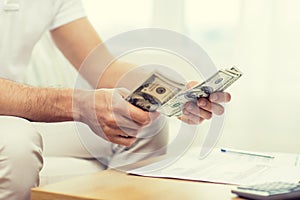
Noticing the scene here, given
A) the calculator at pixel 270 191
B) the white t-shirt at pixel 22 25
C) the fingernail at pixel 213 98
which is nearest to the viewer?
the calculator at pixel 270 191

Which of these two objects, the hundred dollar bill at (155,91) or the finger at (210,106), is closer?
the hundred dollar bill at (155,91)

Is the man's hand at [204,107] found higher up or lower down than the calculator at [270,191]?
higher up

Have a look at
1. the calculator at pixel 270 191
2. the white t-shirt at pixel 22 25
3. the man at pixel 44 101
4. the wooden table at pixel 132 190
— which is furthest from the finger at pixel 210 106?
the white t-shirt at pixel 22 25

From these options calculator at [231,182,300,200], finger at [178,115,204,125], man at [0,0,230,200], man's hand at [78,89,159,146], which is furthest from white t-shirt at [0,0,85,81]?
calculator at [231,182,300,200]

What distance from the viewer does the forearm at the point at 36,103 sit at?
3.80 feet

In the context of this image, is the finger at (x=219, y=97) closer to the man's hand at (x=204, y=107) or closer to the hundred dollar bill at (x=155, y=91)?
the man's hand at (x=204, y=107)

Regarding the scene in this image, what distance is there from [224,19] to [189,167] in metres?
0.94

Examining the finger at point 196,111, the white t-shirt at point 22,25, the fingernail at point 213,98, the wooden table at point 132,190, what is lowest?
the wooden table at point 132,190

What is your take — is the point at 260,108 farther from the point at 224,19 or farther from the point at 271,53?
the point at 224,19

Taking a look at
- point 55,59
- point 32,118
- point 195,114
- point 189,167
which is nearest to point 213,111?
point 195,114

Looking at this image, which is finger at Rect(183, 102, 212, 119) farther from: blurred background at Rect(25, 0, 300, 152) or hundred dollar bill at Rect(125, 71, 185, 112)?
blurred background at Rect(25, 0, 300, 152)

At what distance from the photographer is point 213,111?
3.85 ft

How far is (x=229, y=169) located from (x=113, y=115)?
0.25m

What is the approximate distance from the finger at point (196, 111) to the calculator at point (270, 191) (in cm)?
33
